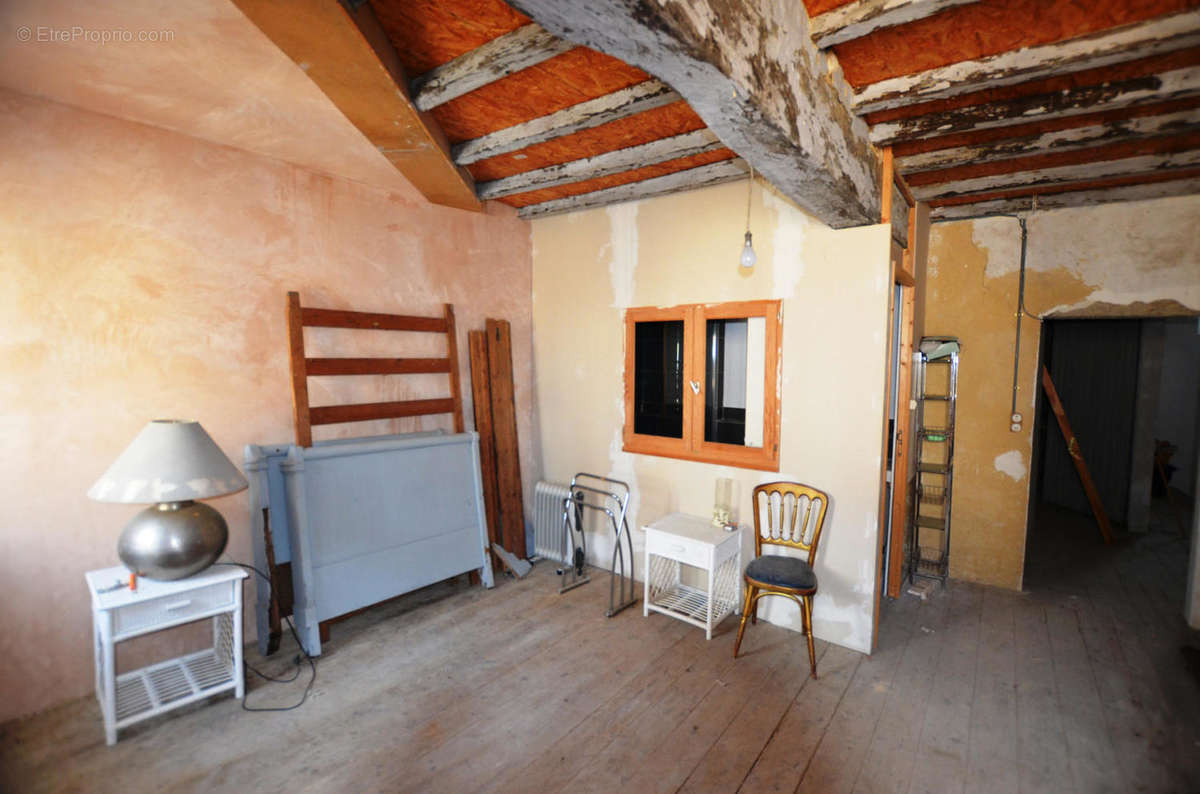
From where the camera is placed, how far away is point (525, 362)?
471 centimetres

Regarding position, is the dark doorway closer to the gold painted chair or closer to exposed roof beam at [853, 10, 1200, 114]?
the gold painted chair

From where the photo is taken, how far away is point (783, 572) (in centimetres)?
303

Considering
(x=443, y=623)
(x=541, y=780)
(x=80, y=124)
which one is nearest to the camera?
(x=541, y=780)

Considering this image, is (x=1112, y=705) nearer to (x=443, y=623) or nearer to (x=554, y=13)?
(x=443, y=623)

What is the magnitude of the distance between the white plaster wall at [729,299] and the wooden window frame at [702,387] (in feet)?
0.18

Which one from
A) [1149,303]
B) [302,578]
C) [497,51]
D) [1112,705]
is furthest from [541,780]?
[1149,303]

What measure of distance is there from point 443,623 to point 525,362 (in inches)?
85.6

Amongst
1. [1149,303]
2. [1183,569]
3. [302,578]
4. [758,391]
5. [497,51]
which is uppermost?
[497,51]

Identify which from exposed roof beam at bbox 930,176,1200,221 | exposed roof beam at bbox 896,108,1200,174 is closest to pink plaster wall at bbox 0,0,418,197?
exposed roof beam at bbox 896,108,1200,174

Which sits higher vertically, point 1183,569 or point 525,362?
point 525,362

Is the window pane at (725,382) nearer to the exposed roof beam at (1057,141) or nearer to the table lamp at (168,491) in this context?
the exposed roof beam at (1057,141)

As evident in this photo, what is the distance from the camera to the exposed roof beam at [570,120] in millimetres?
2482

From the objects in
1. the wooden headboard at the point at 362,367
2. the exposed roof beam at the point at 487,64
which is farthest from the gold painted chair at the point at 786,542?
the exposed roof beam at the point at 487,64

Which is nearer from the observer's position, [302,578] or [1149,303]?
[302,578]
